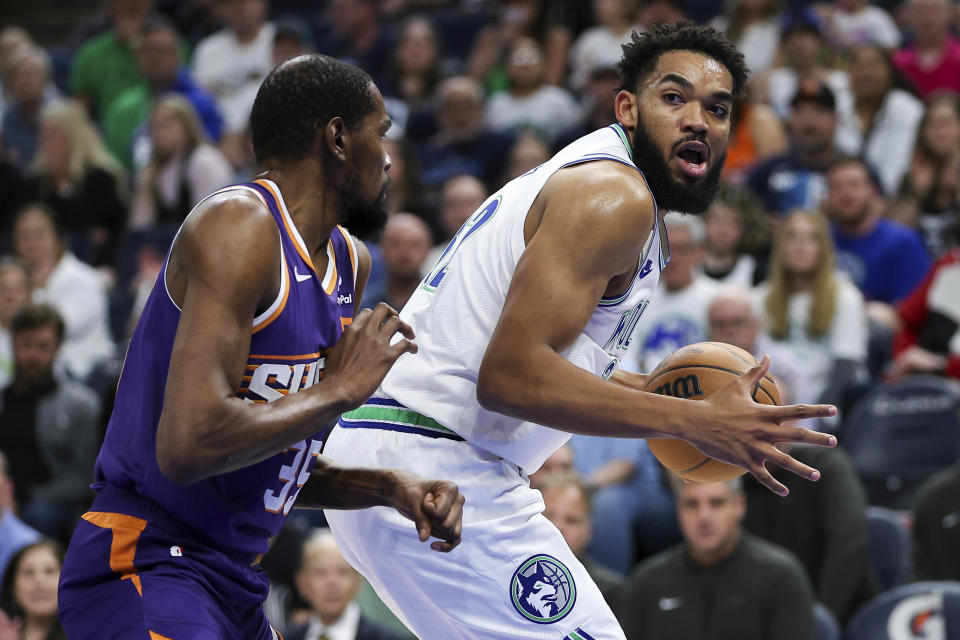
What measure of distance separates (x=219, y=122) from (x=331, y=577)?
6.44 meters

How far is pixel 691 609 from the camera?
6289mm

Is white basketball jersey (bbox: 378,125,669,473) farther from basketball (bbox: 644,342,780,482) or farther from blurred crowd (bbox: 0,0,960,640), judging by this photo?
blurred crowd (bbox: 0,0,960,640)

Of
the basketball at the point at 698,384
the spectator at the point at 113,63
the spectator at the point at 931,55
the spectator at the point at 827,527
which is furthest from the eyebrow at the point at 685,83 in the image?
the spectator at the point at 113,63

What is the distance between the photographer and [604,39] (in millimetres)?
11602

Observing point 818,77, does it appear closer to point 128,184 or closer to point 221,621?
point 128,184

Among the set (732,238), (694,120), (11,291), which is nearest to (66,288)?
(11,291)

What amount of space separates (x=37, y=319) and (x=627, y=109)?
5428 millimetres

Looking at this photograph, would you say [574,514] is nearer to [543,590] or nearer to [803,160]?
[543,590]

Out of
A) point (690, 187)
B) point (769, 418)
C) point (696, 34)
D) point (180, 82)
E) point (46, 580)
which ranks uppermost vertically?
point (696, 34)

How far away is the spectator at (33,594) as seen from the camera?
21.1ft

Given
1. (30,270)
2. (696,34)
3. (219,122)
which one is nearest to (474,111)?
(219,122)

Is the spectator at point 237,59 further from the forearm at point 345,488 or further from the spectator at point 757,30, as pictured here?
the forearm at point 345,488

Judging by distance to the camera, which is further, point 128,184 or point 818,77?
point 128,184

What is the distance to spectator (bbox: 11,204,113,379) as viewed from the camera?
370 inches
